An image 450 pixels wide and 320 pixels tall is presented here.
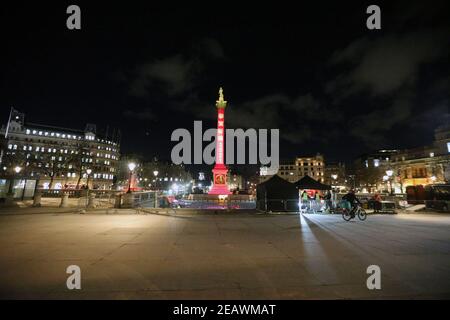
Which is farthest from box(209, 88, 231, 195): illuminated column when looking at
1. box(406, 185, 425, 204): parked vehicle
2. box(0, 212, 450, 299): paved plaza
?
box(0, 212, 450, 299): paved plaza

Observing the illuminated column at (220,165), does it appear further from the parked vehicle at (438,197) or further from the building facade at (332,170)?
the building facade at (332,170)

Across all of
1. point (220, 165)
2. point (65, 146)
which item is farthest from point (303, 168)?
point (65, 146)

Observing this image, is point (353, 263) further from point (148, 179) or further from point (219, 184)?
point (148, 179)

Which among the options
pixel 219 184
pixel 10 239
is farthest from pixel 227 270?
pixel 219 184

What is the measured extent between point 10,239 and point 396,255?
42.6 feet

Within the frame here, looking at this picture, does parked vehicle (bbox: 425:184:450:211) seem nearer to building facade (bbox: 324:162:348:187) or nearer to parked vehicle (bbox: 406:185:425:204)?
parked vehicle (bbox: 406:185:425:204)

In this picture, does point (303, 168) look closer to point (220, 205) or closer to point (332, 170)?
point (332, 170)

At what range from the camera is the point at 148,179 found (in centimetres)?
11556

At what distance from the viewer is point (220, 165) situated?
52.7m

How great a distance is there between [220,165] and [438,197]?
35.5 metres

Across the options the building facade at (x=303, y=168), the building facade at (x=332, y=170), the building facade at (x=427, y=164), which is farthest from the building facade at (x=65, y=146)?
the building facade at (x=332, y=170)

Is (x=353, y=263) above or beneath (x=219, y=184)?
beneath
